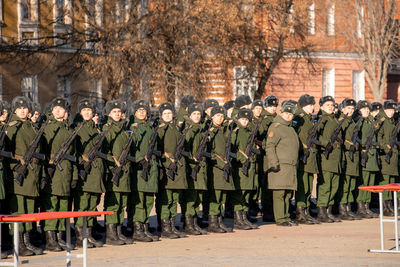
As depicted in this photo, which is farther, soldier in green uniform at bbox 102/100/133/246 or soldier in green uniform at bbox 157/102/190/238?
soldier in green uniform at bbox 157/102/190/238

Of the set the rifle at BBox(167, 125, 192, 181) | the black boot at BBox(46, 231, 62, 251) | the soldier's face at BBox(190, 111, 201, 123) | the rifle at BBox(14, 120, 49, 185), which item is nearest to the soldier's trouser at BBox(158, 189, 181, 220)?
the rifle at BBox(167, 125, 192, 181)

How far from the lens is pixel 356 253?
516 inches

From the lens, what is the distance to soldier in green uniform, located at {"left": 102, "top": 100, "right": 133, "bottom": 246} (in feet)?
46.5

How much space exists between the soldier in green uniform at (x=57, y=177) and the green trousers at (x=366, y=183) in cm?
600

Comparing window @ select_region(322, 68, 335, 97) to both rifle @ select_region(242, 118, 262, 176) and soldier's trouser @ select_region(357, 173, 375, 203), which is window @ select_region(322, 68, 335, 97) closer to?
soldier's trouser @ select_region(357, 173, 375, 203)

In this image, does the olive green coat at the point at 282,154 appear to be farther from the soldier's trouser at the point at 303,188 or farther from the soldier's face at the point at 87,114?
the soldier's face at the point at 87,114

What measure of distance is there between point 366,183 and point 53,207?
21.2 ft

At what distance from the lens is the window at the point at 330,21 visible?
40.5 m

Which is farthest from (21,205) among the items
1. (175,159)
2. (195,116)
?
(195,116)

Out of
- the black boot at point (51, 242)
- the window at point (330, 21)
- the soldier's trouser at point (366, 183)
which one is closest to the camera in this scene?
the black boot at point (51, 242)

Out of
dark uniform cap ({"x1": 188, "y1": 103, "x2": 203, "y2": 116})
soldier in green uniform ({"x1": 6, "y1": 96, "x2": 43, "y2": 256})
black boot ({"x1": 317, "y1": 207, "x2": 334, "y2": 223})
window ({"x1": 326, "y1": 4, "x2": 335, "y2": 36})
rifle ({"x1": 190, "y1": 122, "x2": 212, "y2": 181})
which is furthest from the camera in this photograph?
window ({"x1": 326, "y1": 4, "x2": 335, "y2": 36})

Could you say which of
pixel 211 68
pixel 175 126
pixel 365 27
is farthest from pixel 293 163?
pixel 365 27

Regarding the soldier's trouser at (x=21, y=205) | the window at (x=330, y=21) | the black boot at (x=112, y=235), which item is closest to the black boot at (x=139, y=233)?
the black boot at (x=112, y=235)

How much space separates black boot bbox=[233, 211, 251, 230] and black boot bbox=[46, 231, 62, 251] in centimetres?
339
